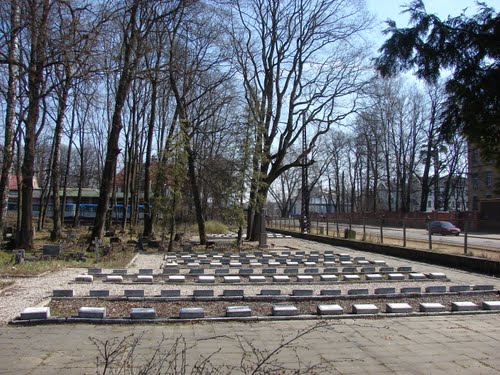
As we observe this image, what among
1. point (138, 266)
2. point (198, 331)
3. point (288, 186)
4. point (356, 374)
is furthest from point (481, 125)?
point (288, 186)

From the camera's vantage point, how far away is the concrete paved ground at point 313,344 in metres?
4.99

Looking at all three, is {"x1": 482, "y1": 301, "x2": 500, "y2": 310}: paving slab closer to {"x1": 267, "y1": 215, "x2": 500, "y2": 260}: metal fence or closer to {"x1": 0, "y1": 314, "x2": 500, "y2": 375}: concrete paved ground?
{"x1": 0, "y1": 314, "x2": 500, "y2": 375}: concrete paved ground

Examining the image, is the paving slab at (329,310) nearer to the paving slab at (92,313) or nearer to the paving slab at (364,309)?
the paving slab at (364,309)

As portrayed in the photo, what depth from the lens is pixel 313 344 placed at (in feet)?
19.1

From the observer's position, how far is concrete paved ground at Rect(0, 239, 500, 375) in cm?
499

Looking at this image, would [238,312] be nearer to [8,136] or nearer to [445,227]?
[8,136]

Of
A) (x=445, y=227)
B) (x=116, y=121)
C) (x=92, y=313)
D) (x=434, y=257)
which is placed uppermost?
(x=116, y=121)

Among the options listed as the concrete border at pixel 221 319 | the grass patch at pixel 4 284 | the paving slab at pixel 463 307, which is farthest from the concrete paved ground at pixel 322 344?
the grass patch at pixel 4 284

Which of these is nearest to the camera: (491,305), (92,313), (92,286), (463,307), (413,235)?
(92,313)

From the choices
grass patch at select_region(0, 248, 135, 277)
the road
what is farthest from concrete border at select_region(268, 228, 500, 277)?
grass patch at select_region(0, 248, 135, 277)

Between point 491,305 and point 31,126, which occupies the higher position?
point 31,126

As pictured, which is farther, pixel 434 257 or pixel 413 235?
pixel 413 235

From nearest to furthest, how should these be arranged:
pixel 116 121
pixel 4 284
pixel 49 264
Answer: pixel 4 284 → pixel 49 264 → pixel 116 121

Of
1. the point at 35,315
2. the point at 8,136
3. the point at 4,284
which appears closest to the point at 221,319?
the point at 35,315
